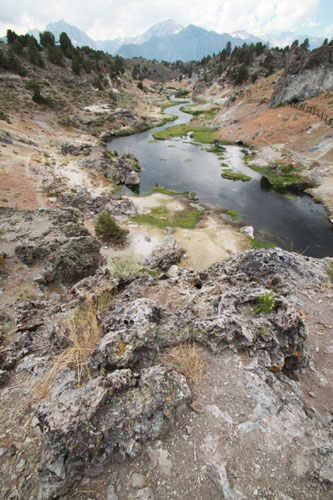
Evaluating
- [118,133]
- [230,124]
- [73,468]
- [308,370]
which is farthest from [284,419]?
[230,124]

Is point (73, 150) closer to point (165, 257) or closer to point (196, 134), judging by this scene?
point (196, 134)

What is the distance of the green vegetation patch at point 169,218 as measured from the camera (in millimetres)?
25734

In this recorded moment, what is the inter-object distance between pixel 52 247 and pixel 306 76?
74.4 m

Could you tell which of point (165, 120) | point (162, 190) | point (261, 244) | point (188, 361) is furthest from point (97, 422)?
point (165, 120)

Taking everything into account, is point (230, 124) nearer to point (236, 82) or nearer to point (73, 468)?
point (236, 82)

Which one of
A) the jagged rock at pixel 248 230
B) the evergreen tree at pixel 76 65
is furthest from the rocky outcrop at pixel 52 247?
the evergreen tree at pixel 76 65

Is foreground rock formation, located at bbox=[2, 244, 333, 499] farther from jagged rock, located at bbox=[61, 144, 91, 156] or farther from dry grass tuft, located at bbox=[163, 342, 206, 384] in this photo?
jagged rock, located at bbox=[61, 144, 91, 156]

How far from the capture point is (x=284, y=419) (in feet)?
14.4

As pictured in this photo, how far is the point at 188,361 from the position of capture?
5.00 meters

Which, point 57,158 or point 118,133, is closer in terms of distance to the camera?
point 57,158

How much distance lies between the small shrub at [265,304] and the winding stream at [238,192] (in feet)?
59.3

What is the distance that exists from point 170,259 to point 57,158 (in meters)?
34.9

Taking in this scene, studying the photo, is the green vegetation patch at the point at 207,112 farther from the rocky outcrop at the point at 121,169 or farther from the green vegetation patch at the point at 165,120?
the rocky outcrop at the point at 121,169

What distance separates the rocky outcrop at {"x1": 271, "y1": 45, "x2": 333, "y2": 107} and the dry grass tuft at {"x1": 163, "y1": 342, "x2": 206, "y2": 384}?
2909 inches
